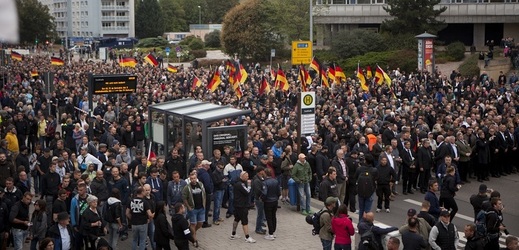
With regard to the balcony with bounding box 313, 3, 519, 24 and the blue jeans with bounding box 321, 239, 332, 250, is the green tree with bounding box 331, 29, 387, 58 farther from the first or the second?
the blue jeans with bounding box 321, 239, 332, 250

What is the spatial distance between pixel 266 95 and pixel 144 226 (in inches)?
815

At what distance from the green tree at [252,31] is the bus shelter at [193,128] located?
45.2 metres

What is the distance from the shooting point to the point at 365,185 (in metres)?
15.9

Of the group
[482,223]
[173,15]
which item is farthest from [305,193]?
[173,15]

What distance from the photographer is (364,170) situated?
1614 cm

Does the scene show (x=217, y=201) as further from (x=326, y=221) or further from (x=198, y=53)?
(x=198, y=53)

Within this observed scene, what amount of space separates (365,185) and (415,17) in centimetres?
4477

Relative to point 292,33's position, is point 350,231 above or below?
below

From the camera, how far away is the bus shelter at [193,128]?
61.1 feet

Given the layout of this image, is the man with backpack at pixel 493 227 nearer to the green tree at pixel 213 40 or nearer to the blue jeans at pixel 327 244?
the blue jeans at pixel 327 244

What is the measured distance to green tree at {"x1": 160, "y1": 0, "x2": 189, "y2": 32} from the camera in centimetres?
13275

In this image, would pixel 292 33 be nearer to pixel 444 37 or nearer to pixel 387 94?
pixel 444 37

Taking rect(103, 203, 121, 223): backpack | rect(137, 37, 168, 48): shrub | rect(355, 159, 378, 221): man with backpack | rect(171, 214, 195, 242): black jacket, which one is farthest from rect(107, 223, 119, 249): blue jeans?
rect(137, 37, 168, 48): shrub

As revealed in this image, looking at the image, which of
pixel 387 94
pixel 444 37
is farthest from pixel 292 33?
pixel 387 94
